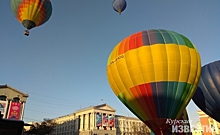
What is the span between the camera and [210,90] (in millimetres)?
19531

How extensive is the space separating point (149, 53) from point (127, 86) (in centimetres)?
315

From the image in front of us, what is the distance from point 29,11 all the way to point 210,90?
21.2m

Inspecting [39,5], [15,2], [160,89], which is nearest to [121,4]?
[39,5]

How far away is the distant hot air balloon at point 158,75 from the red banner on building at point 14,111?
122ft

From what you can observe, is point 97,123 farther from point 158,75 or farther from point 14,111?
point 158,75

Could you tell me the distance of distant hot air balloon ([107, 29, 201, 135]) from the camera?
14.0 metres

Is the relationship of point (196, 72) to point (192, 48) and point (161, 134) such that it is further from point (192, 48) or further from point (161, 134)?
point (161, 134)

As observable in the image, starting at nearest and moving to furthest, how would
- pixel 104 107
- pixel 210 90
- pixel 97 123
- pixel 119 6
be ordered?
pixel 210 90
pixel 119 6
pixel 97 123
pixel 104 107

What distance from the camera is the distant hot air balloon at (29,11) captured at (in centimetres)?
2084

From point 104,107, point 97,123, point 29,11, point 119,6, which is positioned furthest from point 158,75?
point 104,107

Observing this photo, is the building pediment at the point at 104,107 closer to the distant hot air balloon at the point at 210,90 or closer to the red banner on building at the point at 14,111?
the red banner on building at the point at 14,111

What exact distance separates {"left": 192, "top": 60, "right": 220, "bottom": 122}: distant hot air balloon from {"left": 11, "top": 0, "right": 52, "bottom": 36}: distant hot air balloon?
1937 cm

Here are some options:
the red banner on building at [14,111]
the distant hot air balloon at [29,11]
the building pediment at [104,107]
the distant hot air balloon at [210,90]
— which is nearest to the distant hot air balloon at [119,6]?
the distant hot air balloon at [29,11]

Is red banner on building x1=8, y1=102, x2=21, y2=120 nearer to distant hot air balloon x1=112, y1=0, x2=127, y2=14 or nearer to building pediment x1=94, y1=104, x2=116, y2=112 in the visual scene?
building pediment x1=94, y1=104, x2=116, y2=112
